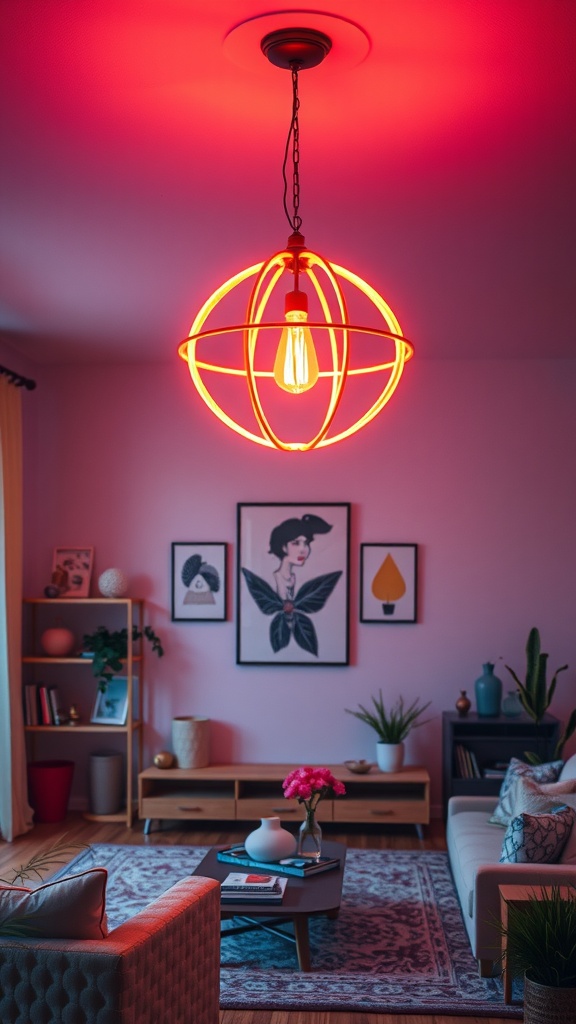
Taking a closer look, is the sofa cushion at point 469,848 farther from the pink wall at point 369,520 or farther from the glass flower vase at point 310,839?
the pink wall at point 369,520

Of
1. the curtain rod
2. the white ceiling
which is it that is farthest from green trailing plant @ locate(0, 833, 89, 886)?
the curtain rod

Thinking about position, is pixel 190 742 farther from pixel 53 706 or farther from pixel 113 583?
pixel 113 583

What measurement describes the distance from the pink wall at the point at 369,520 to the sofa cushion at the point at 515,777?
1.58 m

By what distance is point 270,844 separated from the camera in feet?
14.1

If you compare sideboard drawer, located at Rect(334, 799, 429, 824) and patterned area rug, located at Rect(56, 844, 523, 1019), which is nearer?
patterned area rug, located at Rect(56, 844, 523, 1019)

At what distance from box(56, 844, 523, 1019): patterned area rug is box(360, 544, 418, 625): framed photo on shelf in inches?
61.2

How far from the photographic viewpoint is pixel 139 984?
2596 mm

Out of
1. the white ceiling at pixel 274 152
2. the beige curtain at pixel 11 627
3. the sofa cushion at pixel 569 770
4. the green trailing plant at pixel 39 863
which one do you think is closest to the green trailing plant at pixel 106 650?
the beige curtain at pixel 11 627

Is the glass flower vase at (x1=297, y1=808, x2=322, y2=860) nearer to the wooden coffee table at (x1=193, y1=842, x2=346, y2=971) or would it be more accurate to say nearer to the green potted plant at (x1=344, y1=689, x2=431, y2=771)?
the wooden coffee table at (x1=193, y1=842, x2=346, y2=971)

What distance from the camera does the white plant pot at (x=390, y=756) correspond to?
6145 millimetres

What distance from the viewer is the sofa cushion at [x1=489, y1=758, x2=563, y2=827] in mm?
4770

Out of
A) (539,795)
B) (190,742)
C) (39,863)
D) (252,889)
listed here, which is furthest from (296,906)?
(190,742)

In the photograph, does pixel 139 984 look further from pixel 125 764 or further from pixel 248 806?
pixel 125 764

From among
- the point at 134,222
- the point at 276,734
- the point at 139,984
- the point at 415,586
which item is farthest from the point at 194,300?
the point at 139,984
